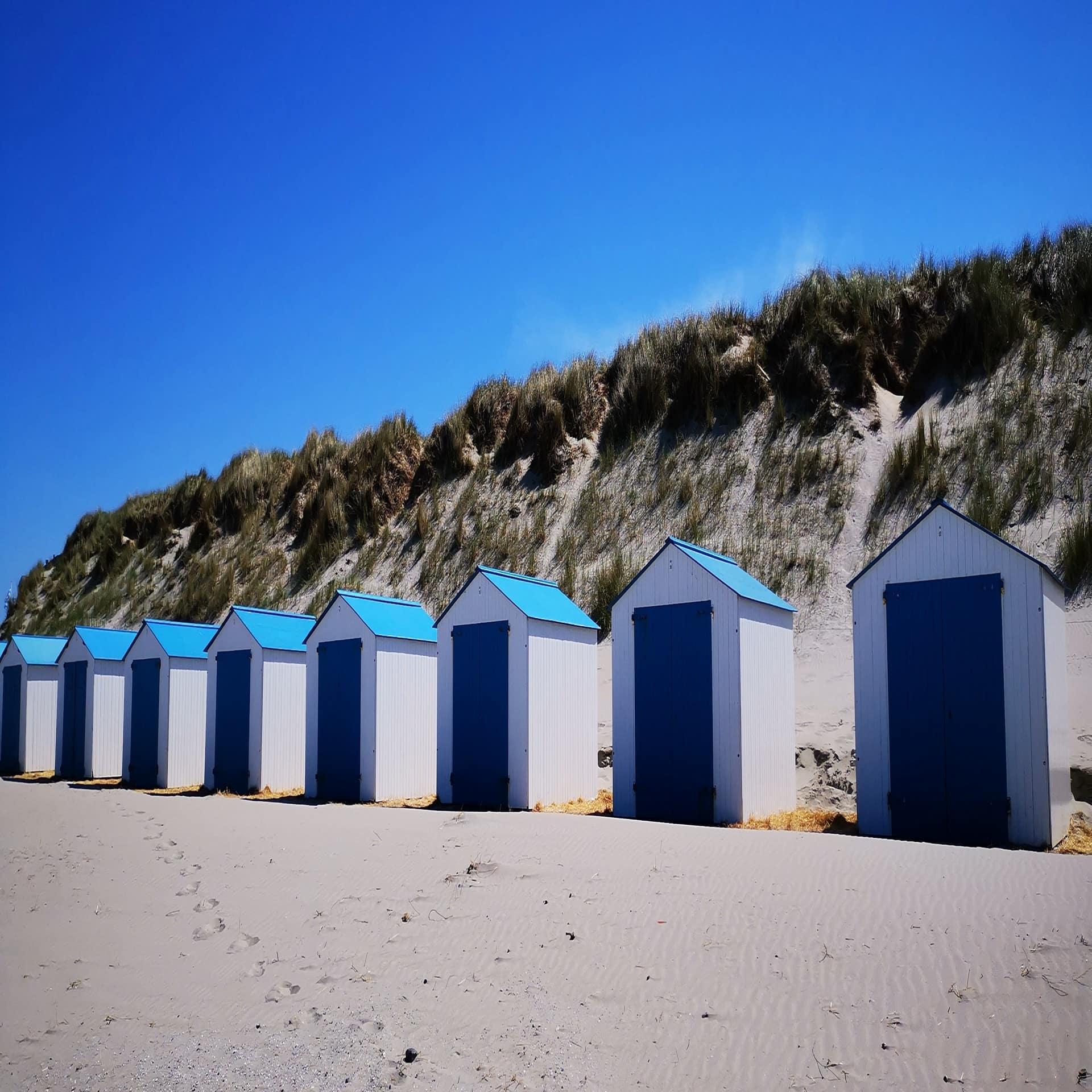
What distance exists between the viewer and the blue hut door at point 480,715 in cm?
1479

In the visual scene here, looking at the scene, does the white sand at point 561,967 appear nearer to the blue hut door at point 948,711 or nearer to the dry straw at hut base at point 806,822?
the blue hut door at point 948,711

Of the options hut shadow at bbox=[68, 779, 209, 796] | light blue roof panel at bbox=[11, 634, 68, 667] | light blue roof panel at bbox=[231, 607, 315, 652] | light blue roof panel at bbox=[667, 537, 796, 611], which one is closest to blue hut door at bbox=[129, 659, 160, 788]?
hut shadow at bbox=[68, 779, 209, 796]

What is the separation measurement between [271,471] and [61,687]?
1420 centimetres

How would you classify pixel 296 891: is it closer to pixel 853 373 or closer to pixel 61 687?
pixel 61 687

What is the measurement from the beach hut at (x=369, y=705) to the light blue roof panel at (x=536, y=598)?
7.54 ft

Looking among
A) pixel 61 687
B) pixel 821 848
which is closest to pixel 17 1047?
pixel 821 848

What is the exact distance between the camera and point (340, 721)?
55.3 feet

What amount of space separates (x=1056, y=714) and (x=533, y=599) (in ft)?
24.9

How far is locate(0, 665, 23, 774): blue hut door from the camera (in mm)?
25969

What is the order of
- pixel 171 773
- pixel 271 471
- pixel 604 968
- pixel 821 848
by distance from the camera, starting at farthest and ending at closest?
pixel 271 471, pixel 171 773, pixel 821 848, pixel 604 968

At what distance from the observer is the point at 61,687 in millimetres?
24469

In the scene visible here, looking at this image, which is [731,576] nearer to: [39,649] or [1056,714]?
[1056,714]

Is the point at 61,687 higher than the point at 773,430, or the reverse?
the point at 773,430

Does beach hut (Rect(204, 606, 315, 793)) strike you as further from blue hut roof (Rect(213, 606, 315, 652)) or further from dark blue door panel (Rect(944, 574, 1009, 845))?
dark blue door panel (Rect(944, 574, 1009, 845))
